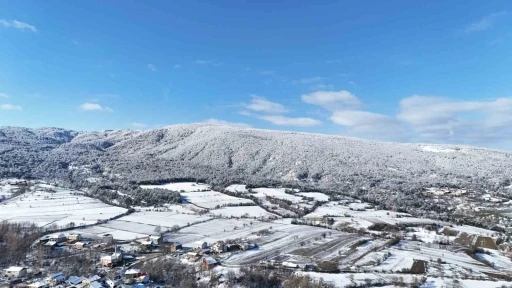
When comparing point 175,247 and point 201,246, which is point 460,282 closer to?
point 201,246

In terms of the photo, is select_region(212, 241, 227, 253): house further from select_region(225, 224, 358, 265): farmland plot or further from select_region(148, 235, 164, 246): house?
select_region(148, 235, 164, 246): house

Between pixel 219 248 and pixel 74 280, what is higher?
pixel 219 248

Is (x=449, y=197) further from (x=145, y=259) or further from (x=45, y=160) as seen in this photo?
(x=45, y=160)

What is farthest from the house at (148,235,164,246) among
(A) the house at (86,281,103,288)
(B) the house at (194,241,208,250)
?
(A) the house at (86,281,103,288)

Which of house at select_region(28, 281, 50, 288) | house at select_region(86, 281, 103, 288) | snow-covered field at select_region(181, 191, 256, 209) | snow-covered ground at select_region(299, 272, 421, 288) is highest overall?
snow-covered field at select_region(181, 191, 256, 209)

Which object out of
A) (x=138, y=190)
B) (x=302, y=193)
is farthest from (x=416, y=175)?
(x=138, y=190)

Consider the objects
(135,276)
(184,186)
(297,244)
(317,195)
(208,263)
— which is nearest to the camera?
(135,276)

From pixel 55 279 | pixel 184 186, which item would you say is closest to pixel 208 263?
pixel 55 279
